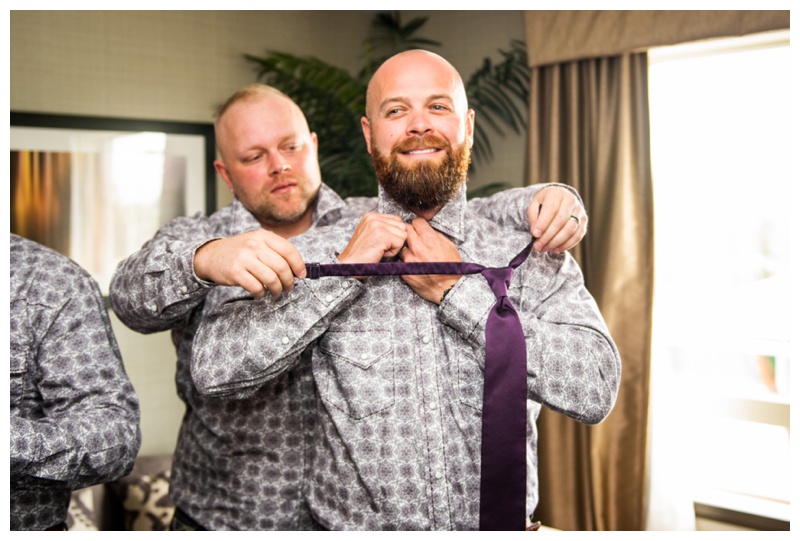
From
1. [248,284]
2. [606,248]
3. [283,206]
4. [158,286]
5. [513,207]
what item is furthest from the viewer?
[606,248]

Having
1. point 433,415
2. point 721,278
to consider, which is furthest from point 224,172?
point 721,278

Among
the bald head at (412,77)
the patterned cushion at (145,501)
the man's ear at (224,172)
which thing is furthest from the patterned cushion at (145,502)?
the bald head at (412,77)

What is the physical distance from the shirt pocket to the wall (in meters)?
2.36

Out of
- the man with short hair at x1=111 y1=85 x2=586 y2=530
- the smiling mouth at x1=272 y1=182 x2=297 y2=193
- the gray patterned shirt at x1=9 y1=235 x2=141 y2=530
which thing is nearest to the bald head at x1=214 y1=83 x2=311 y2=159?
the man with short hair at x1=111 y1=85 x2=586 y2=530

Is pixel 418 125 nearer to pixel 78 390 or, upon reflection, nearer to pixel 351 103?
pixel 78 390

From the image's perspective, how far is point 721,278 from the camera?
3193 mm

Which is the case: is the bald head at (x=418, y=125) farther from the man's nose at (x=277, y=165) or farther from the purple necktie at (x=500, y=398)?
the man's nose at (x=277, y=165)

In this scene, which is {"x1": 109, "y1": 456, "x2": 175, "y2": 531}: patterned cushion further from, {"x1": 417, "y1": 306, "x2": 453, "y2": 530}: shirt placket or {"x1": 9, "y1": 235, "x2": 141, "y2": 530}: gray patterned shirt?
{"x1": 417, "y1": 306, "x2": 453, "y2": 530}: shirt placket

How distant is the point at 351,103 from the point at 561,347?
2659 mm

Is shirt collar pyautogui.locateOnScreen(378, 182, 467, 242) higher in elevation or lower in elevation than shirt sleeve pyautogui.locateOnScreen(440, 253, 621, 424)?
higher

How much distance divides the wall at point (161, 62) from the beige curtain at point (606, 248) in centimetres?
41

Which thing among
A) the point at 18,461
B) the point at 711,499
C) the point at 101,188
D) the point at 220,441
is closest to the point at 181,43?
the point at 101,188

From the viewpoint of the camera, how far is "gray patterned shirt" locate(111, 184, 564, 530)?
5.31 ft

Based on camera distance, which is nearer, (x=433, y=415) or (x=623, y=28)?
(x=433, y=415)
